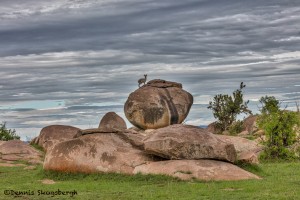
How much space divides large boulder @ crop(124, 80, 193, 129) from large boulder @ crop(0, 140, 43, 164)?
453 inches

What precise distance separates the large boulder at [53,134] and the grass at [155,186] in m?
14.5

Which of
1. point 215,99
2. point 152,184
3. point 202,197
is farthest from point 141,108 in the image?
point 202,197

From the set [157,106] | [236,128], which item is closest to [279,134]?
[157,106]

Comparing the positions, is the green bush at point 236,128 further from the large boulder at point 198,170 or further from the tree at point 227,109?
the large boulder at point 198,170

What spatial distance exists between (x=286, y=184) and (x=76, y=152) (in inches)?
342

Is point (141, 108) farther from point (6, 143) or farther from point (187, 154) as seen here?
point (187, 154)

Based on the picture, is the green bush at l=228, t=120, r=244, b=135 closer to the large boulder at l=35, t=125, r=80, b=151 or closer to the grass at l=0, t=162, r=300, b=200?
the large boulder at l=35, t=125, r=80, b=151

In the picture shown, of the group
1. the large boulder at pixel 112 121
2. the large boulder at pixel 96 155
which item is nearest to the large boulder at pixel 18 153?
the large boulder at pixel 96 155

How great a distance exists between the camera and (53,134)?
128ft

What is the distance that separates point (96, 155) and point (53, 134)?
17.2 m

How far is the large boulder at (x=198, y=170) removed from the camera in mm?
20047

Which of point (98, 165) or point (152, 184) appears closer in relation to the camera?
point (152, 184)

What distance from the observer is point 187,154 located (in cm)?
2109

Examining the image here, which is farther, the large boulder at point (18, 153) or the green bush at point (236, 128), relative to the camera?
the green bush at point (236, 128)
